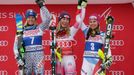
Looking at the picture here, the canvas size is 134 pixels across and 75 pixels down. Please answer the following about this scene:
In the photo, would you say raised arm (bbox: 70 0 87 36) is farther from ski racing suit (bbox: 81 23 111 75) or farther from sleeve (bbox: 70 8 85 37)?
ski racing suit (bbox: 81 23 111 75)

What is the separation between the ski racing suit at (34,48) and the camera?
535 centimetres

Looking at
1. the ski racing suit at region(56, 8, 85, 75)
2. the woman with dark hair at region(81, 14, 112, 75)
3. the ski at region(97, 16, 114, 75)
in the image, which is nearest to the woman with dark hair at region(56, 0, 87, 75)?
the ski racing suit at region(56, 8, 85, 75)

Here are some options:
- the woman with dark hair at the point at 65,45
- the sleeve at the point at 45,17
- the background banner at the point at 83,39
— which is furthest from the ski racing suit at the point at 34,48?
the background banner at the point at 83,39

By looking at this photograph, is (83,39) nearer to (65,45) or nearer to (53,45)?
(65,45)

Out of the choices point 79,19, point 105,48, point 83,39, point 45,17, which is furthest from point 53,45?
point 83,39

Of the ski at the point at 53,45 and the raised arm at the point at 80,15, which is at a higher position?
the raised arm at the point at 80,15

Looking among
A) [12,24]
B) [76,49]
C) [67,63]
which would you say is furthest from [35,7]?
[67,63]

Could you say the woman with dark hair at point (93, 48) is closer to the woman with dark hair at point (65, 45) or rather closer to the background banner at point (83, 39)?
the woman with dark hair at point (65, 45)

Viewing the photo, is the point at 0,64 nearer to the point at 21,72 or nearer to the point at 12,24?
the point at 12,24

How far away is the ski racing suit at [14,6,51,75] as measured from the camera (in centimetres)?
535

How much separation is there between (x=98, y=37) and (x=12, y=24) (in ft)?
4.91

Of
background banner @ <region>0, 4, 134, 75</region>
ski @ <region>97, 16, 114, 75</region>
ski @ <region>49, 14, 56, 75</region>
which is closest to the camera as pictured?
ski @ <region>97, 16, 114, 75</region>

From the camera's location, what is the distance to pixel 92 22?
548 centimetres

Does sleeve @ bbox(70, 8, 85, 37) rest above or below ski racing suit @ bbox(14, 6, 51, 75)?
above
